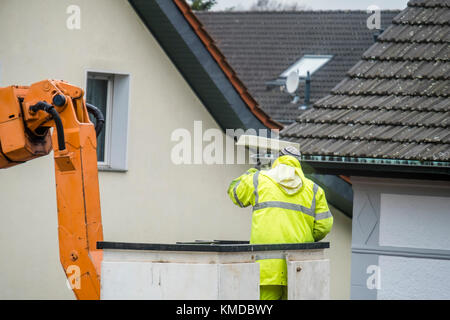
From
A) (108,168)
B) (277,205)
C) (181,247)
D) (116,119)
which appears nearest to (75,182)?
(277,205)

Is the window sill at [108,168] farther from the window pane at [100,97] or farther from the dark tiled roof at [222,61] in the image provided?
the dark tiled roof at [222,61]

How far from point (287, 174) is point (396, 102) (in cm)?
366

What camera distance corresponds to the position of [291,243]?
7734 mm

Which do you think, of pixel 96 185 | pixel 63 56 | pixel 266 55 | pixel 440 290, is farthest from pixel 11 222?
pixel 266 55

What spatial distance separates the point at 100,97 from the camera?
552 inches

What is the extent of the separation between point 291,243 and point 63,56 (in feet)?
21.9

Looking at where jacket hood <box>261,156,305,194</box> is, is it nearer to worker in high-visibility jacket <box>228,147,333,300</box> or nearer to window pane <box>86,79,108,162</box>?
worker in high-visibility jacket <box>228,147,333,300</box>

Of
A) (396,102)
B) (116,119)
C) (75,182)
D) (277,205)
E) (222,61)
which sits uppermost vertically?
(222,61)

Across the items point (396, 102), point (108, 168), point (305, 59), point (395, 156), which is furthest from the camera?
point (305, 59)

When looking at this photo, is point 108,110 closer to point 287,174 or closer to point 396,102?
point 396,102

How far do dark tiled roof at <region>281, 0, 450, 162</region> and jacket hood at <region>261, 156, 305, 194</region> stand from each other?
2.69m

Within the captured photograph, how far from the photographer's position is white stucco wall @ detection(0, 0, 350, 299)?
13016mm

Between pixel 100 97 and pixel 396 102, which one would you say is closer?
pixel 396 102

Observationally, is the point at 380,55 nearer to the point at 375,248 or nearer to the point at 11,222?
the point at 375,248
